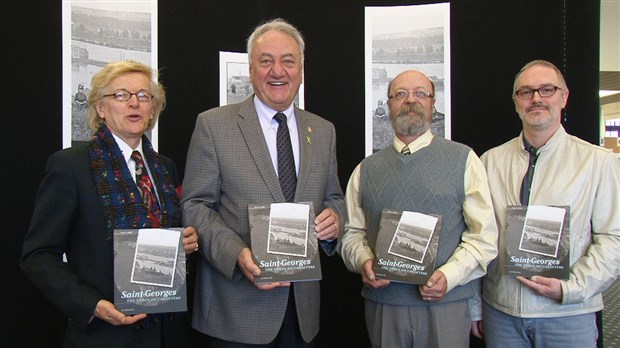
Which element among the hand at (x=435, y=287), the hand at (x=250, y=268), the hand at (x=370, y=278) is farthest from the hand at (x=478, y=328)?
the hand at (x=250, y=268)

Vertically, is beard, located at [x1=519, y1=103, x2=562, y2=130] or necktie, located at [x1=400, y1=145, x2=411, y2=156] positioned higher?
beard, located at [x1=519, y1=103, x2=562, y2=130]

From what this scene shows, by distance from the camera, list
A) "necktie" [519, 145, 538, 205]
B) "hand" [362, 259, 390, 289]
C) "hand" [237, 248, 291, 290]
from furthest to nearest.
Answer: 1. "necktie" [519, 145, 538, 205]
2. "hand" [362, 259, 390, 289]
3. "hand" [237, 248, 291, 290]

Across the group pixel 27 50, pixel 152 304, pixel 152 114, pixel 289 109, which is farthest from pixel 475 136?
pixel 27 50

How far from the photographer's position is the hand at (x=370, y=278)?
2.19m

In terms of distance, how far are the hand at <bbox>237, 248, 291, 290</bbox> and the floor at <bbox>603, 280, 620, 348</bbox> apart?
346 centimetres

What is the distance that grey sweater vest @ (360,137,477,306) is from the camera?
90.3 inches

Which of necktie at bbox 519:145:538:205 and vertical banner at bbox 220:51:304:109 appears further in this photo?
vertical banner at bbox 220:51:304:109

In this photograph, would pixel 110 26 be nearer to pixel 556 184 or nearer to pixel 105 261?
pixel 105 261

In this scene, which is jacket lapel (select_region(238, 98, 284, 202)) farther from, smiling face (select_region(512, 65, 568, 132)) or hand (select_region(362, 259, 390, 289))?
smiling face (select_region(512, 65, 568, 132))

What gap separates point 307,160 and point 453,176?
0.75 meters

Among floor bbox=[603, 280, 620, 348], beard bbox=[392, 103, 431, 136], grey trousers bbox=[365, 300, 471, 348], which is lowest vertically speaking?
floor bbox=[603, 280, 620, 348]

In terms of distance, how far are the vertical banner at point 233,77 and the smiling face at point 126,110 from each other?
1.03m

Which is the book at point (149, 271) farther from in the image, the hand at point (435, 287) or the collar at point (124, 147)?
the hand at point (435, 287)

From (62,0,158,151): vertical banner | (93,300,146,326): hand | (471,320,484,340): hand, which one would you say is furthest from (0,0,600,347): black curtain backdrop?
(93,300,146,326): hand
